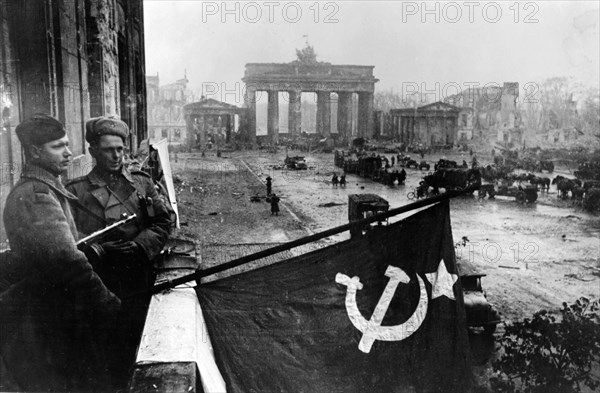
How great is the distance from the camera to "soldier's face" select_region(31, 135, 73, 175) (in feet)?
10.1

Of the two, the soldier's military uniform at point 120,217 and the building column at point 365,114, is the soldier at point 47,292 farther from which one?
the building column at point 365,114

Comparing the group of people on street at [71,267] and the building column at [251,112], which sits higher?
the building column at [251,112]

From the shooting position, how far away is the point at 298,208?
20.7 metres

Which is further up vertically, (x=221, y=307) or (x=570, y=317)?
(x=221, y=307)

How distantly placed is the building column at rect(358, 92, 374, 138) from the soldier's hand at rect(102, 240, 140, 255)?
68919mm

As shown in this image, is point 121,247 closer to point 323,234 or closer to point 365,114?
point 323,234

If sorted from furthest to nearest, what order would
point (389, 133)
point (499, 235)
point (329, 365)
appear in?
point (389, 133), point (499, 235), point (329, 365)

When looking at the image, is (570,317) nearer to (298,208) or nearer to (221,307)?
(221,307)

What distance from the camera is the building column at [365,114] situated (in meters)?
70.7

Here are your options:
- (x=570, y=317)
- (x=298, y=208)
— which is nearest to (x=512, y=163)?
(x=298, y=208)

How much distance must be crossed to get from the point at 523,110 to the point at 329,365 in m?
69.7

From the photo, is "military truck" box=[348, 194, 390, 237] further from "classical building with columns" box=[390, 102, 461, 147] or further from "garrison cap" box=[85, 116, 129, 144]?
"classical building with columns" box=[390, 102, 461, 147]

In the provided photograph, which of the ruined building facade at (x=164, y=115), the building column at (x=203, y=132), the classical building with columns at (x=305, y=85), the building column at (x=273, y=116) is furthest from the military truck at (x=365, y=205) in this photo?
the ruined building facade at (x=164, y=115)

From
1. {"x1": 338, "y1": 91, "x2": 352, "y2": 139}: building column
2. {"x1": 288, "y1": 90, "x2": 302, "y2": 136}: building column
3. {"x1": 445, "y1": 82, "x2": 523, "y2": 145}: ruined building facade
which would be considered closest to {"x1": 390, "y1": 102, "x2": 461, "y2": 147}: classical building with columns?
{"x1": 445, "y1": 82, "x2": 523, "y2": 145}: ruined building facade
